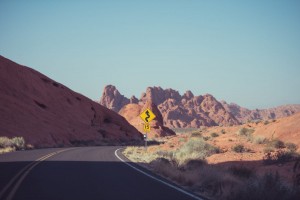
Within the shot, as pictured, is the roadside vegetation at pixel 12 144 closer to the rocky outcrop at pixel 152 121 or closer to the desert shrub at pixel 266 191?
the desert shrub at pixel 266 191

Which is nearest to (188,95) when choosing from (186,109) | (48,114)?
(186,109)

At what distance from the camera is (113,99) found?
178 m

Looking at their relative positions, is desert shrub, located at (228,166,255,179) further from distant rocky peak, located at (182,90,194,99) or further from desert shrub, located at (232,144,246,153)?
distant rocky peak, located at (182,90,194,99)

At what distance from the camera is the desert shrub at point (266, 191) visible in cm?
1022

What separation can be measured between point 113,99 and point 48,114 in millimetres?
116021

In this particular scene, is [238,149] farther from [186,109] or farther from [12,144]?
[186,109]

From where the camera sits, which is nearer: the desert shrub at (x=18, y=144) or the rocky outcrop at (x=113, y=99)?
the desert shrub at (x=18, y=144)

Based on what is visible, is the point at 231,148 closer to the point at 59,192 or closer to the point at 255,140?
the point at 255,140

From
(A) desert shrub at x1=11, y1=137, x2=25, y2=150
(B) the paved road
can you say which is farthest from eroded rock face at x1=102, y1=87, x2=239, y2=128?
(B) the paved road

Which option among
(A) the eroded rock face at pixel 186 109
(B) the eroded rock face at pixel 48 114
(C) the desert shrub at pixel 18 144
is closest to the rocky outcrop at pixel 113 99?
(A) the eroded rock face at pixel 186 109

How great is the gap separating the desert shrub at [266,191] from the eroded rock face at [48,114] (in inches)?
1493

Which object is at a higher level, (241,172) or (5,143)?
(5,143)

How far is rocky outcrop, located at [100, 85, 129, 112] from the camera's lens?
579ft

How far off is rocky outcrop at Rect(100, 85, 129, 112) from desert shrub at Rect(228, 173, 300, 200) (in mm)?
164052
